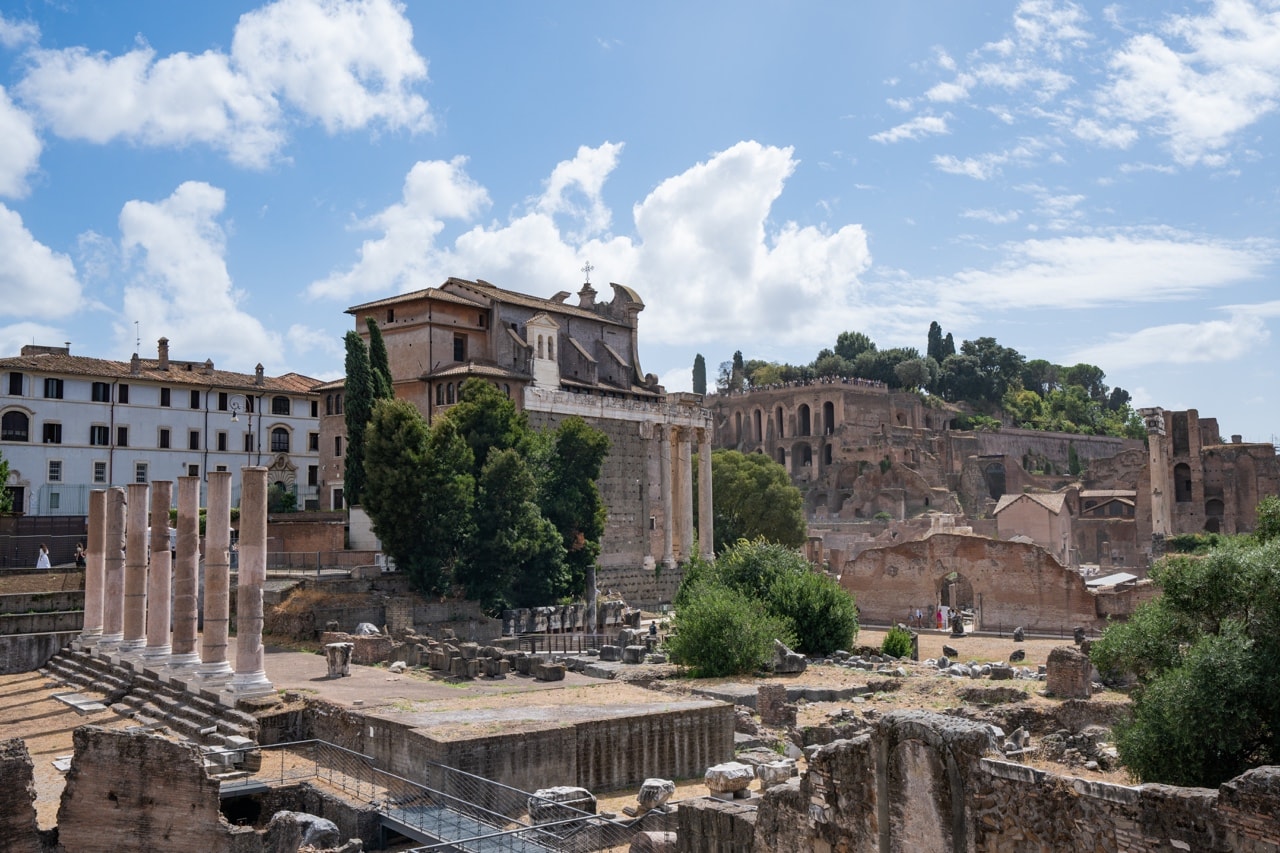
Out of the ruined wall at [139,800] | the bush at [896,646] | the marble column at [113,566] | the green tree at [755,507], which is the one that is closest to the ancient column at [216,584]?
the ruined wall at [139,800]

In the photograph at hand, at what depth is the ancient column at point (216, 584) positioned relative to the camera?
1983 centimetres

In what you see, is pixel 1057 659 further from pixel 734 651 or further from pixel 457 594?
pixel 457 594

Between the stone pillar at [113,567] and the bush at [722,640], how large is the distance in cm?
1263

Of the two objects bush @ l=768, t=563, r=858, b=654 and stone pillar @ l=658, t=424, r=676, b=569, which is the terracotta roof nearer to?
stone pillar @ l=658, t=424, r=676, b=569

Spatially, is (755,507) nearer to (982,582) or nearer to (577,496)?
(577,496)

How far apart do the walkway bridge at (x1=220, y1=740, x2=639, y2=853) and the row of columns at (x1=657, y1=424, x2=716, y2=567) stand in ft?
101

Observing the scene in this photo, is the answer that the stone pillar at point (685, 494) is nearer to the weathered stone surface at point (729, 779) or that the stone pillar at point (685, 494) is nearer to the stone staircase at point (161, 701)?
the stone staircase at point (161, 701)

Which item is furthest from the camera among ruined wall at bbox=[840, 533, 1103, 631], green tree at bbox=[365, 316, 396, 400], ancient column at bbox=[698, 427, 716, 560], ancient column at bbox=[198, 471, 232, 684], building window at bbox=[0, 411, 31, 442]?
ancient column at bbox=[698, 427, 716, 560]

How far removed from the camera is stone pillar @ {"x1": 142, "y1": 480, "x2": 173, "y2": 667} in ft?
72.5

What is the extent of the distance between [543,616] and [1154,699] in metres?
23.9

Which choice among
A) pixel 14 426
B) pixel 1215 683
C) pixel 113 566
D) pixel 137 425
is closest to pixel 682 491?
pixel 137 425

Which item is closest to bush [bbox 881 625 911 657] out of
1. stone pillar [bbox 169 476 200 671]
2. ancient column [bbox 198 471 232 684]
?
ancient column [bbox 198 471 232 684]

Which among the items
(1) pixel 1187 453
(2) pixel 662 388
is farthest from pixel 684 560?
(1) pixel 1187 453

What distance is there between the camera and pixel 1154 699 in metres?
13.1
